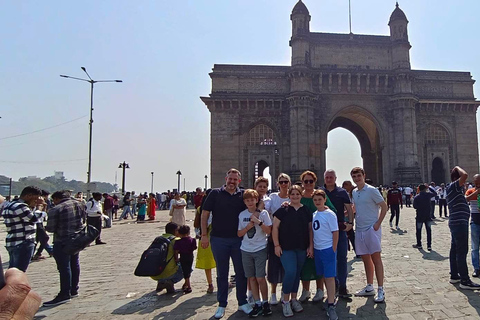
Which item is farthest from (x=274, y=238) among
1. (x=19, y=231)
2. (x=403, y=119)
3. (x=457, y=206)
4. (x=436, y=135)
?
(x=436, y=135)

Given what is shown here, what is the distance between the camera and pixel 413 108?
3131 centimetres

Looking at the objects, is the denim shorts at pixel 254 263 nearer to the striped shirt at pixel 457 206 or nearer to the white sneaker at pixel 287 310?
the white sneaker at pixel 287 310

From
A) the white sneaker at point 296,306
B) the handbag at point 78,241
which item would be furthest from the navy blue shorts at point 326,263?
the handbag at point 78,241

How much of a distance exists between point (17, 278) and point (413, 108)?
34.3 m

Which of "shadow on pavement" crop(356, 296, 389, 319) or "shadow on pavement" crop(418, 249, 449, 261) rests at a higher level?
"shadow on pavement" crop(418, 249, 449, 261)

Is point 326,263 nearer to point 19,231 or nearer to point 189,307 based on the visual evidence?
point 189,307

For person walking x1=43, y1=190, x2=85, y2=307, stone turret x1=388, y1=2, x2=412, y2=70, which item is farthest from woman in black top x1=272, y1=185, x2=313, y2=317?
stone turret x1=388, y1=2, x2=412, y2=70

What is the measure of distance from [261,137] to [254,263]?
1076 inches

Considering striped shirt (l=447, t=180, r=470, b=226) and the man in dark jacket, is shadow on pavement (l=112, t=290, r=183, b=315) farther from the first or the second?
the man in dark jacket

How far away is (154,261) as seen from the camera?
223 inches

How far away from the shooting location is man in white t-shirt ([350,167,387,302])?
Answer: 17.7 feet

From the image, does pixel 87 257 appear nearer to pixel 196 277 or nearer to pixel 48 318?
pixel 196 277

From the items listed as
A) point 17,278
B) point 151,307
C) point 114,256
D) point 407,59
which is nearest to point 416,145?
point 407,59

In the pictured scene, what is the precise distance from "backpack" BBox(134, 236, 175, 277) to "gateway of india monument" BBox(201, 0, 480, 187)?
2432 centimetres
